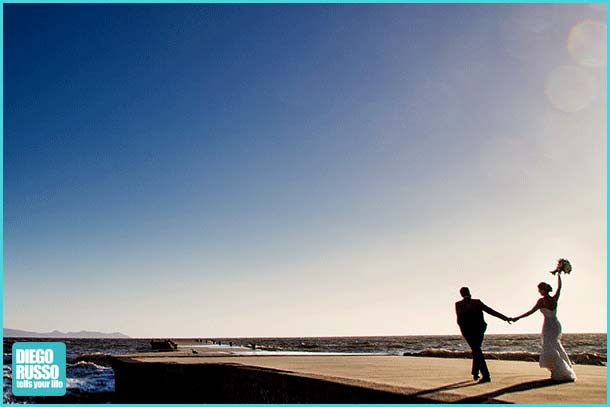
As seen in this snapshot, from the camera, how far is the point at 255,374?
12039 mm

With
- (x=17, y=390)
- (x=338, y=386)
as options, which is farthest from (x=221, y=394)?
(x=338, y=386)

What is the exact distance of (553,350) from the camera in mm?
9656

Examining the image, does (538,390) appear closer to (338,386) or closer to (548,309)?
(548,309)

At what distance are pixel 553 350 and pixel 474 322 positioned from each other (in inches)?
59.9

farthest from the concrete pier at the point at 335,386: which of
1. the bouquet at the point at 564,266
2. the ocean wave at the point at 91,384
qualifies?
the ocean wave at the point at 91,384

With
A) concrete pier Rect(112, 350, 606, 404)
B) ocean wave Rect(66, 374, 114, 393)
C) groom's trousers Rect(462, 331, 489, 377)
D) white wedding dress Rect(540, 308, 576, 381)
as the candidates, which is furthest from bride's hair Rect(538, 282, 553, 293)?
ocean wave Rect(66, 374, 114, 393)

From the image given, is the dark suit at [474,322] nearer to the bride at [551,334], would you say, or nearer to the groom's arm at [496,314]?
the groom's arm at [496,314]

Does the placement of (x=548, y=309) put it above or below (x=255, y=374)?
above

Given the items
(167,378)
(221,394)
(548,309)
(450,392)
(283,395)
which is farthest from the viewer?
(167,378)

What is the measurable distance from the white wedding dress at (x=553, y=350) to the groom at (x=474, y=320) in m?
Result: 0.71

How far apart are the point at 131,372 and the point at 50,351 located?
6.64m

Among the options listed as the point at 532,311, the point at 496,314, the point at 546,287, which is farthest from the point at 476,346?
the point at 546,287

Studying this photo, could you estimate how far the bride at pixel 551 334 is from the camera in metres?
9.67

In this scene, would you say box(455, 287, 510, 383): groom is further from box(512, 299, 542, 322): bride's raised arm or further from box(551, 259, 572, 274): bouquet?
box(551, 259, 572, 274): bouquet
